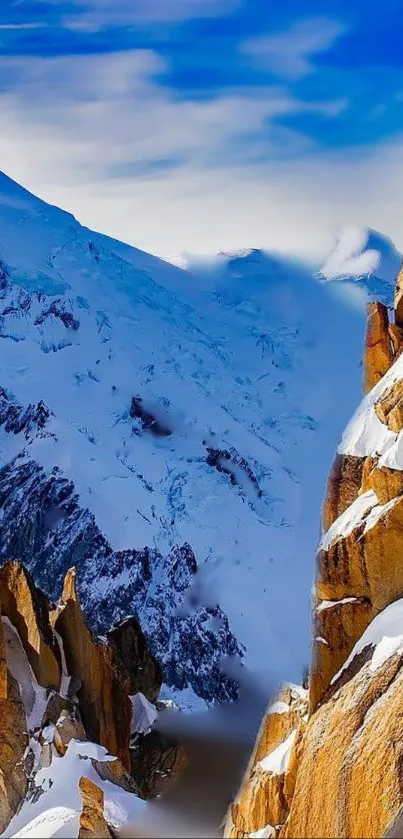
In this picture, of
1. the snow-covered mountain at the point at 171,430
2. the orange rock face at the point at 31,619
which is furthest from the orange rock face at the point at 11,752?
the snow-covered mountain at the point at 171,430

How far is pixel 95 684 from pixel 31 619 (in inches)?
135

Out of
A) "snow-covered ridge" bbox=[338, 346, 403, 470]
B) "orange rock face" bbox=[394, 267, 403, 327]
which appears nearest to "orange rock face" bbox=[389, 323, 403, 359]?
"orange rock face" bbox=[394, 267, 403, 327]

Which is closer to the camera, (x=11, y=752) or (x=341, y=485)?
(x=341, y=485)

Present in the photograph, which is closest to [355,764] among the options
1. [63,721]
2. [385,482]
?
[385,482]

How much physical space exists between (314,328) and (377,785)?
162833mm

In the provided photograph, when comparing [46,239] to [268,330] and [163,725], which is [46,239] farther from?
[163,725]

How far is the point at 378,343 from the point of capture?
17.0 m

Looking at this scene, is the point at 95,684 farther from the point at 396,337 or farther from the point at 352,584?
the point at 352,584

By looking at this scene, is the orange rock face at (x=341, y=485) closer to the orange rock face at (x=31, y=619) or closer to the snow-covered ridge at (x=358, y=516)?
the snow-covered ridge at (x=358, y=516)

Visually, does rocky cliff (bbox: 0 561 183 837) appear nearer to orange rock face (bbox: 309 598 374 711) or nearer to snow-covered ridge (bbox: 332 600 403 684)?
orange rock face (bbox: 309 598 374 711)

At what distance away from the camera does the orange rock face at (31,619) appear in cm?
3622

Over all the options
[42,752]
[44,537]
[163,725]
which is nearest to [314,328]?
[44,537]

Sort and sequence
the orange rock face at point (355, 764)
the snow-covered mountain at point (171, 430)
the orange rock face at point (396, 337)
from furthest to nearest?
the snow-covered mountain at point (171, 430)
the orange rock face at point (396, 337)
the orange rock face at point (355, 764)

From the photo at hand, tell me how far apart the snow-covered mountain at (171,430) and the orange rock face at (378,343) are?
88104 mm
